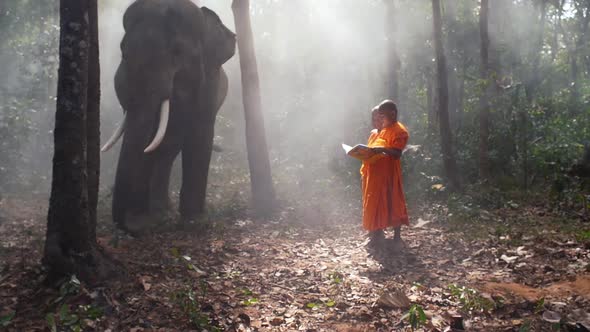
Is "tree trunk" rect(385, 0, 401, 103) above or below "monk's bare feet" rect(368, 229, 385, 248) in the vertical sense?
above

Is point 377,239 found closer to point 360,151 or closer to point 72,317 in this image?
point 360,151

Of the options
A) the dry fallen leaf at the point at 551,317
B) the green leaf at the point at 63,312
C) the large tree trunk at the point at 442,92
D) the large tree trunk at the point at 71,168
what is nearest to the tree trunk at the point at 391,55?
the large tree trunk at the point at 442,92

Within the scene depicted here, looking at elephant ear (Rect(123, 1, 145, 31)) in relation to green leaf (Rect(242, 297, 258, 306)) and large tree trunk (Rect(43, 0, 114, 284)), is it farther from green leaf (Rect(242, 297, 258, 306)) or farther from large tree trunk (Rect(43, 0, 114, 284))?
green leaf (Rect(242, 297, 258, 306))

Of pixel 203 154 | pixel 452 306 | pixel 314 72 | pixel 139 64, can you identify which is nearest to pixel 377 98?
pixel 314 72

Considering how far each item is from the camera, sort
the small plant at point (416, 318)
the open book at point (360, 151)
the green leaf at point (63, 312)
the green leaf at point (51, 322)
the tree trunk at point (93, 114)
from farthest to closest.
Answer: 1. the open book at point (360, 151)
2. the tree trunk at point (93, 114)
3. the small plant at point (416, 318)
4. the green leaf at point (63, 312)
5. the green leaf at point (51, 322)

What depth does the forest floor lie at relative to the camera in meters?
3.88

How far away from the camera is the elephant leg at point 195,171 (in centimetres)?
858

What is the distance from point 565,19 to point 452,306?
38353 mm

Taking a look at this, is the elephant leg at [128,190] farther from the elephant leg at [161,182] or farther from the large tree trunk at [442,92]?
the large tree trunk at [442,92]

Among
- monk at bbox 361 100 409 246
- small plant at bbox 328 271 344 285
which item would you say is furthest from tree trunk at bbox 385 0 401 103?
small plant at bbox 328 271 344 285

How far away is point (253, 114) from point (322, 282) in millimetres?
5482

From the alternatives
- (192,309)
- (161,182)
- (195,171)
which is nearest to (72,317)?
(192,309)

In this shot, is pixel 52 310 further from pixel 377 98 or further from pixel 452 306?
pixel 377 98

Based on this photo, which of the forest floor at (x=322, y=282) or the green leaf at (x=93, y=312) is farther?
the forest floor at (x=322, y=282)
